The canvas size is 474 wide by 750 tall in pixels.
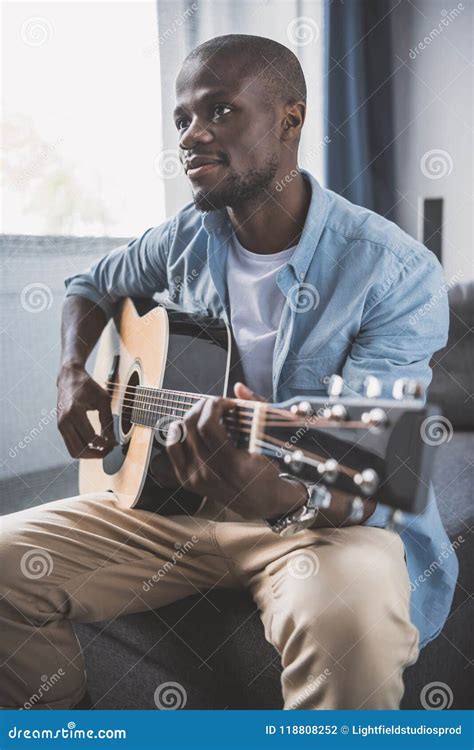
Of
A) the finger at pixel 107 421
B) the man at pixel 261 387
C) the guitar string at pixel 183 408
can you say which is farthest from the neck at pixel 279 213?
the finger at pixel 107 421

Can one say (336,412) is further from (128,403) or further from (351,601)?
(128,403)

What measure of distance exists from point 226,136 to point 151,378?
0.30 metres

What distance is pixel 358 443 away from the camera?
1.88ft

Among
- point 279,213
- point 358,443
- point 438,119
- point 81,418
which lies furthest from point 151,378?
point 438,119

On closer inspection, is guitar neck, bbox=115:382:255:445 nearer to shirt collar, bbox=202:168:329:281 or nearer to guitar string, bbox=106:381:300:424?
guitar string, bbox=106:381:300:424

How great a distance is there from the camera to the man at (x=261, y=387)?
2.21 ft

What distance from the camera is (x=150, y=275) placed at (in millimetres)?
957

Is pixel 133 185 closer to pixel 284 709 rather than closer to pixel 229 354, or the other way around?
pixel 229 354

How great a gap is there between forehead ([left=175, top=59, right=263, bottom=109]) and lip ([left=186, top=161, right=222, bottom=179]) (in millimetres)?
69

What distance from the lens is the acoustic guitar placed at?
55cm

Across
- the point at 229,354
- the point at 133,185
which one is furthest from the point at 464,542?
the point at 133,185

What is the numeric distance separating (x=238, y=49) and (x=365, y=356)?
1.21 ft

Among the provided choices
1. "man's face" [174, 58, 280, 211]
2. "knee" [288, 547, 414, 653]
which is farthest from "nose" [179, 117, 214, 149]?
"knee" [288, 547, 414, 653]
